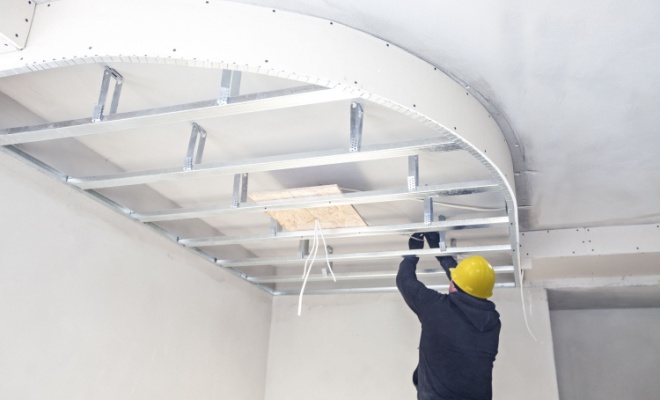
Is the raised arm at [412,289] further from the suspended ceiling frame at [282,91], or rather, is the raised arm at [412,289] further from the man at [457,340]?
the suspended ceiling frame at [282,91]

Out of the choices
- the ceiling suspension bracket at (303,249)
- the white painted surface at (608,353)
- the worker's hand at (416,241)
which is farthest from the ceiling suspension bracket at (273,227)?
the white painted surface at (608,353)

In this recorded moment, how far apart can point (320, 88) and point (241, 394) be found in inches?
127

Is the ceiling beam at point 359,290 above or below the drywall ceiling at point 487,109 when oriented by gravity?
below

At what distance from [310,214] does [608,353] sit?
11.2ft

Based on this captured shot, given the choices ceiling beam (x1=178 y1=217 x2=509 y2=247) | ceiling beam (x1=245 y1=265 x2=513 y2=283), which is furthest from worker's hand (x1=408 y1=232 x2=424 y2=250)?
ceiling beam (x1=245 y1=265 x2=513 y2=283)

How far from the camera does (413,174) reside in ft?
8.87

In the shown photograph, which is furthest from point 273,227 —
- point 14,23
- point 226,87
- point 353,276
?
point 14,23

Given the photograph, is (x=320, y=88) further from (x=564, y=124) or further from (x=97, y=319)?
(x=97, y=319)

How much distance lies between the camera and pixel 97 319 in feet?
10.0

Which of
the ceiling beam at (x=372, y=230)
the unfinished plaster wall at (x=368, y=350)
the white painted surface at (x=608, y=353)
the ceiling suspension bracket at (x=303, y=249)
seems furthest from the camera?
the white painted surface at (x=608, y=353)

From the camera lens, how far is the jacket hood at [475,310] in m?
2.71

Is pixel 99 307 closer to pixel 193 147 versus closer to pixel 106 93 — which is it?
pixel 193 147

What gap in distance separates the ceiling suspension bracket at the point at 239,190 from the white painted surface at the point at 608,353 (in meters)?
3.57

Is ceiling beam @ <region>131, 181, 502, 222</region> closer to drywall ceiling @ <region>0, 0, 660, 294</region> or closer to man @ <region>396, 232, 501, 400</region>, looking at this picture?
drywall ceiling @ <region>0, 0, 660, 294</region>
